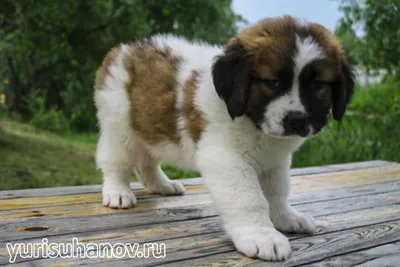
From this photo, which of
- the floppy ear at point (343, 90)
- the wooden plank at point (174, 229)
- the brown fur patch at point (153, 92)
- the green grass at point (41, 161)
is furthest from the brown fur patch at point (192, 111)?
the green grass at point (41, 161)

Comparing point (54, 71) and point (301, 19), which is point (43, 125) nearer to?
point (54, 71)

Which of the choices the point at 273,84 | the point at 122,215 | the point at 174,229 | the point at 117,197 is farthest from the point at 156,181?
the point at 273,84

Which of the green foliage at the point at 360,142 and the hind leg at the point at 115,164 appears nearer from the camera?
the hind leg at the point at 115,164

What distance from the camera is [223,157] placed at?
2848 mm

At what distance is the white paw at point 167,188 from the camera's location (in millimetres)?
4133

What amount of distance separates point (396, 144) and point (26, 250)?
5757 millimetres

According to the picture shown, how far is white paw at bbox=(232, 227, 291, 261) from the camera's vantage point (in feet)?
8.53

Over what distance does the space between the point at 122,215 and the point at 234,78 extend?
50.8 inches

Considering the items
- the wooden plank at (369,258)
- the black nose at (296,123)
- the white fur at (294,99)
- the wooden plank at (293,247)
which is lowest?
the wooden plank at (369,258)

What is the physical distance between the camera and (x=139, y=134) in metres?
3.64

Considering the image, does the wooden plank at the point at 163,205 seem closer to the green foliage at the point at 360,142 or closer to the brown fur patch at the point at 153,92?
the brown fur patch at the point at 153,92

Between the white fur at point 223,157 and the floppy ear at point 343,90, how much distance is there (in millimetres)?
304

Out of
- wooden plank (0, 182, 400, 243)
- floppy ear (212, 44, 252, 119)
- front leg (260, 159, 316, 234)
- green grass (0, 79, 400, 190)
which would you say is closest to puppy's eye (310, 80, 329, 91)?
floppy ear (212, 44, 252, 119)

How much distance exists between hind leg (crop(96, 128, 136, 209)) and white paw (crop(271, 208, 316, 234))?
1102mm
